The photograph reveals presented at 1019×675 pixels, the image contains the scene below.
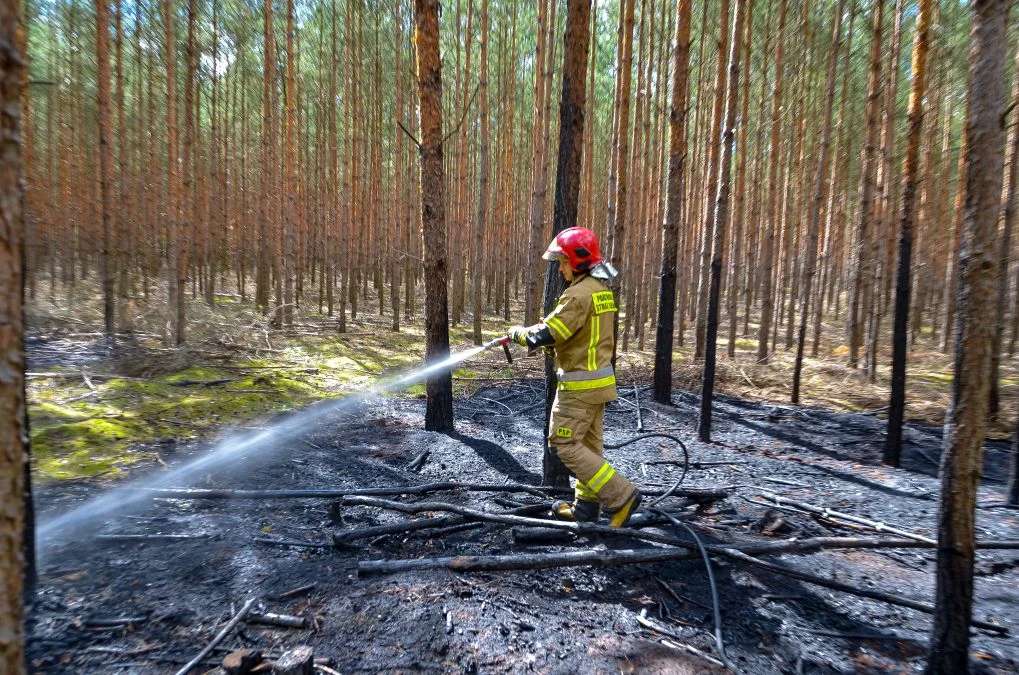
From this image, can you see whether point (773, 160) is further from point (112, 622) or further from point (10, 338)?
point (10, 338)

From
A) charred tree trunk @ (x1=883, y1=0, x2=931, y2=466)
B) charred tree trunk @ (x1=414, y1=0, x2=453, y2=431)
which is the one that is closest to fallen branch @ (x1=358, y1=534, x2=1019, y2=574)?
charred tree trunk @ (x1=883, y1=0, x2=931, y2=466)

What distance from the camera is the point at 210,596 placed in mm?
2947

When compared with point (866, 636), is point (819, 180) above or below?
above

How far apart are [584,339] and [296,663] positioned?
97.9 inches

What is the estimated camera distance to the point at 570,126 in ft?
14.8

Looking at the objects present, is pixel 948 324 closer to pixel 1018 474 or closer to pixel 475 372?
pixel 1018 474

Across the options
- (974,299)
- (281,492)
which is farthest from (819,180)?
(281,492)

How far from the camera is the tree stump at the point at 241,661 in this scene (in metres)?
2.26

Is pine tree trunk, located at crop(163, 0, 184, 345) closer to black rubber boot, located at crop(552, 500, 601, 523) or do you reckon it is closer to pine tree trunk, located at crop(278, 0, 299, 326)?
Answer: pine tree trunk, located at crop(278, 0, 299, 326)

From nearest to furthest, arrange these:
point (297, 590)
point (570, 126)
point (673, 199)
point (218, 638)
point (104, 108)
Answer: point (218, 638), point (297, 590), point (570, 126), point (673, 199), point (104, 108)

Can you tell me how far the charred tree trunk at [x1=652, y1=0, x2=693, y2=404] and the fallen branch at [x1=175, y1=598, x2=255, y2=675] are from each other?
651 cm

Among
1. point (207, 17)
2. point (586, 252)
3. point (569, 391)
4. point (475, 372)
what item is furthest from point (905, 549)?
point (207, 17)

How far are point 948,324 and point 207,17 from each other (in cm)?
1890

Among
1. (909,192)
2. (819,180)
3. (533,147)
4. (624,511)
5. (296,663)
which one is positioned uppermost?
(533,147)
